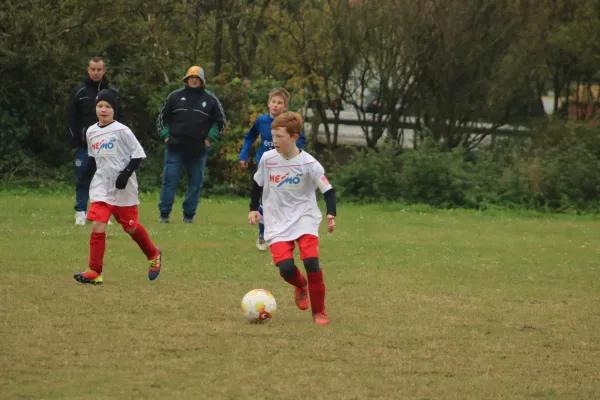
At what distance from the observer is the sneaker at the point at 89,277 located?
908 centimetres

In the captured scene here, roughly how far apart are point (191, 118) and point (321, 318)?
276 inches

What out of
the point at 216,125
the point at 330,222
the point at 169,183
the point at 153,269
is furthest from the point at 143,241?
the point at 216,125

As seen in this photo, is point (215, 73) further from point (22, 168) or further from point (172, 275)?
point (172, 275)

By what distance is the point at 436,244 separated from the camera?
1327 cm

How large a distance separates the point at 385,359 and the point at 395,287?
3094 mm

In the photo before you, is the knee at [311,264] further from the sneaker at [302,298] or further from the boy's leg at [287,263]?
the sneaker at [302,298]

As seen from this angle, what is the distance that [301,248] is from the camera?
312 inches

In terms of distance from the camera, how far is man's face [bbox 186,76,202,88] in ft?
46.7

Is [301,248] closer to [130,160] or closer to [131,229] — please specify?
[131,229]

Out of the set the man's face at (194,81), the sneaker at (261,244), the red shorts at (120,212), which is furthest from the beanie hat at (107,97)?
the man's face at (194,81)

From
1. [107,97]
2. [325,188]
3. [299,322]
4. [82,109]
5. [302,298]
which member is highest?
[107,97]

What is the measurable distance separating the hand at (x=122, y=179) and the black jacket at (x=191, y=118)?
5.05 meters

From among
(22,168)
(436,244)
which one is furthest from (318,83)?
(436,244)

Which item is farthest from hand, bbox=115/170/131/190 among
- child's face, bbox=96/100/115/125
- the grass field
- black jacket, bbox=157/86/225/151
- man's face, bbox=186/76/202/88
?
man's face, bbox=186/76/202/88
